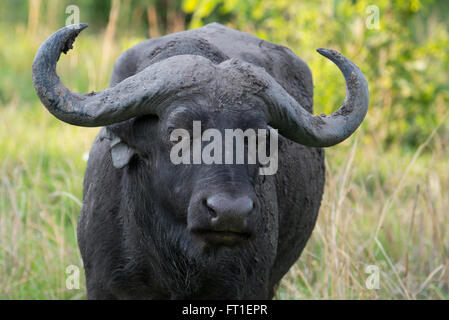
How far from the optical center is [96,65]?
11.8 m

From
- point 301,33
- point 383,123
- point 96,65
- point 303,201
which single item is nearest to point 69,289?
point 303,201

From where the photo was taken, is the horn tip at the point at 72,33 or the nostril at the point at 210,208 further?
the horn tip at the point at 72,33

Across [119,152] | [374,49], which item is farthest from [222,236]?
[374,49]

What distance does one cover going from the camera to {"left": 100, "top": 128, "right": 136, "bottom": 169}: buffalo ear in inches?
A: 151

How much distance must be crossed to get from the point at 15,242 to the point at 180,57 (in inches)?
102

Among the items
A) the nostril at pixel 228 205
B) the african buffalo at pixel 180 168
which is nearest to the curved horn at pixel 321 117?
the african buffalo at pixel 180 168

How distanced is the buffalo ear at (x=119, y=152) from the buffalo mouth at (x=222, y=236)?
25.9 inches

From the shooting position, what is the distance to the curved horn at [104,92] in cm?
351

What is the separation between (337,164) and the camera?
23.5 feet

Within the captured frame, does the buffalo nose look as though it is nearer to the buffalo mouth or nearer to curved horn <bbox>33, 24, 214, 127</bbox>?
the buffalo mouth

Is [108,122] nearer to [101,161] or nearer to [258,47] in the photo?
[101,161]

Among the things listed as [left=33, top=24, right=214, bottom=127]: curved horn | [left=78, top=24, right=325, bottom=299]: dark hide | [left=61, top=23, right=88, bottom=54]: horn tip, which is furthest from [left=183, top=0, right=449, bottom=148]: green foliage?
[left=61, top=23, right=88, bottom=54]: horn tip

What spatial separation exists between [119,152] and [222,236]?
854 millimetres

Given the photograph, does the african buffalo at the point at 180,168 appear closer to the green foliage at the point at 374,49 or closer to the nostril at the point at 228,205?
the nostril at the point at 228,205
